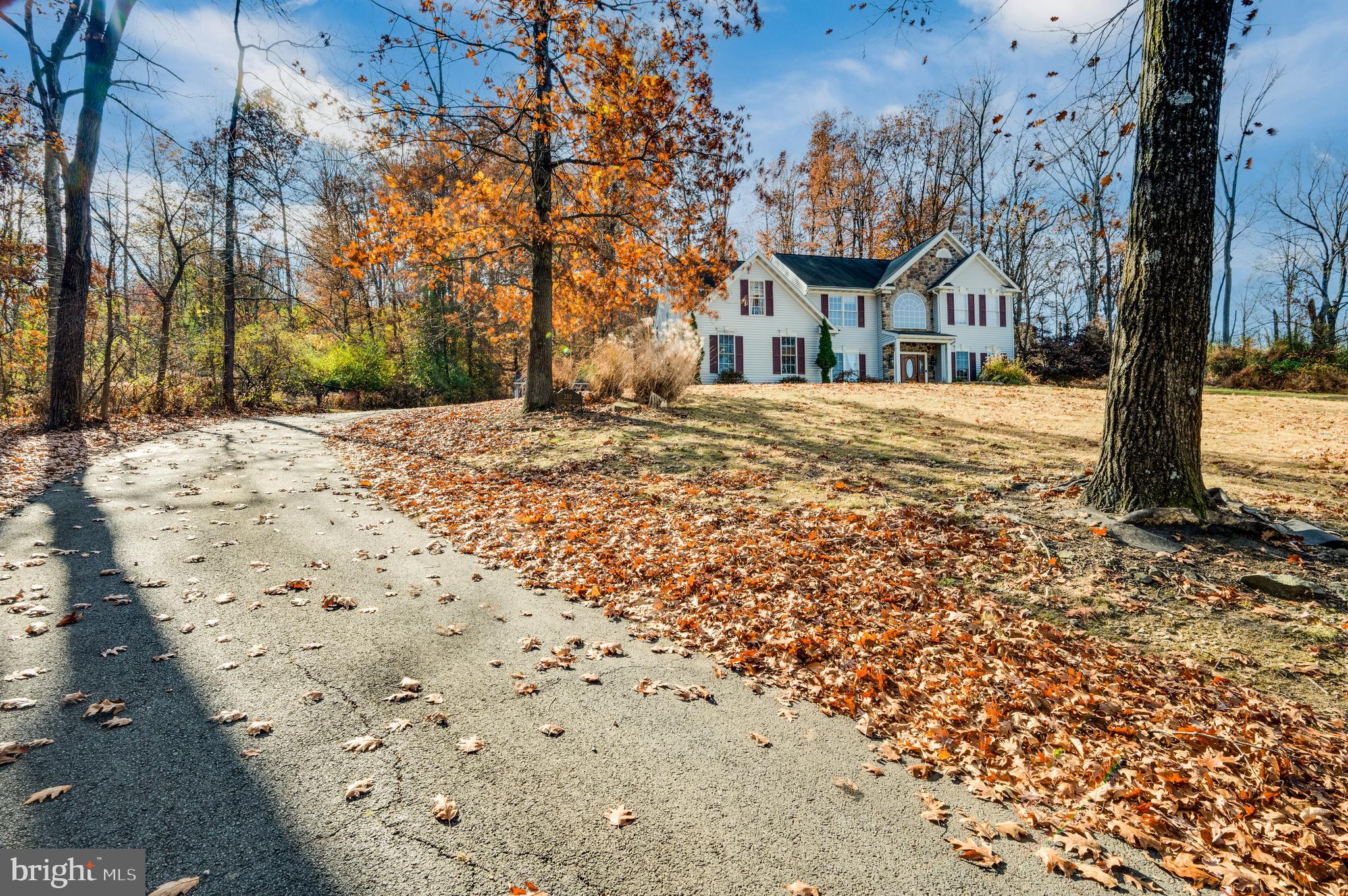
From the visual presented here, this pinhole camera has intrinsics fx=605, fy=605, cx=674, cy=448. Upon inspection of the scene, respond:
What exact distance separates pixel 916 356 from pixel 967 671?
91.9 feet

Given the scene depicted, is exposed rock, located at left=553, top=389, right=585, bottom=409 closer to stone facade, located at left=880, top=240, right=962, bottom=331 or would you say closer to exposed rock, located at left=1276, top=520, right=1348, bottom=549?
exposed rock, located at left=1276, top=520, right=1348, bottom=549

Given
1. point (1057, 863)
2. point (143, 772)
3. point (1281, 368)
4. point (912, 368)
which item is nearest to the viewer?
point (1057, 863)

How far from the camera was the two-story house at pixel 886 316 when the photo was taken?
2667cm

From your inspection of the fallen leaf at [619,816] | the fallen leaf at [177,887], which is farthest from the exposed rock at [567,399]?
the fallen leaf at [177,887]

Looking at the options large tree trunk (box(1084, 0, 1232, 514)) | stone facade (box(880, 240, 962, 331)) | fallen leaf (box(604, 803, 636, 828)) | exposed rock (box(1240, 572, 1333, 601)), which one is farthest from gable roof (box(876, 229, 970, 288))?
fallen leaf (box(604, 803, 636, 828))

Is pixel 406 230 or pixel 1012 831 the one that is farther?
pixel 406 230

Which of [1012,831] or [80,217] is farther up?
[80,217]

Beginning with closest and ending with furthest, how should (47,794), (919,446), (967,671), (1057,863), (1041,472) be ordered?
(1057,863) → (47,794) → (967,671) → (1041,472) → (919,446)

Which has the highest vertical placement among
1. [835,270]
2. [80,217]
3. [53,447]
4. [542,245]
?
[835,270]

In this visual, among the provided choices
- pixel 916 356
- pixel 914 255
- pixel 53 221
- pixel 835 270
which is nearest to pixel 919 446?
pixel 53 221

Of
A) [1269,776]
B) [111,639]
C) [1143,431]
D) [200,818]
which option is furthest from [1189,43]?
[111,639]

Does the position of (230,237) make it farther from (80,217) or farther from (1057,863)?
(1057,863)

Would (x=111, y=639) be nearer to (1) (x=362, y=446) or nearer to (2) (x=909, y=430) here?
(1) (x=362, y=446)

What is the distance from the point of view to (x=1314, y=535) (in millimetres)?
4723
